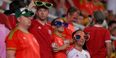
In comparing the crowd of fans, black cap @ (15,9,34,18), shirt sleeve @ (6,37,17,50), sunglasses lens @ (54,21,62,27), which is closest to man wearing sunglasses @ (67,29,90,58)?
the crowd of fans

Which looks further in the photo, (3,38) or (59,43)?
(59,43)

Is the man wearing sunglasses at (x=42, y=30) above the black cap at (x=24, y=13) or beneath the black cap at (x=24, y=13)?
beneath

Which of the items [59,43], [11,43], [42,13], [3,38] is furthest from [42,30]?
[11,43]

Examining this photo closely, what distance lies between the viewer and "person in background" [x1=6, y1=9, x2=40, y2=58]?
722 cm

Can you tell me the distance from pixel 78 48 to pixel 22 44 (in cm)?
159

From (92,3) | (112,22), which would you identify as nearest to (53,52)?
(112,22)

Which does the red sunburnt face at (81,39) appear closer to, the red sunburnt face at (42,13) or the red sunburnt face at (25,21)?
the red sunburnt face at (42,13)

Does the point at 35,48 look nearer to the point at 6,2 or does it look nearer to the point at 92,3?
the point at 6,2

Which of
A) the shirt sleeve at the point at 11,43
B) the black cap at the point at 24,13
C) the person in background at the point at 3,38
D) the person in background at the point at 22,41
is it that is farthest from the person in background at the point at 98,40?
the shirt sleeve at the point at 11,43

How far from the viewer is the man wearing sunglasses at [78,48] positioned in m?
8.56

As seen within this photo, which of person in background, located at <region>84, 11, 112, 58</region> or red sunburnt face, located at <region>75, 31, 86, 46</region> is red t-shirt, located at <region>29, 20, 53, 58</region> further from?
person in background, located at <region>84, 11, 112, 58</region>

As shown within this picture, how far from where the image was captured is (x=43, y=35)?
26.9 ft

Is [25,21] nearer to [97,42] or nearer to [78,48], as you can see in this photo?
[78,48]

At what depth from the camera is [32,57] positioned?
7426 mm
